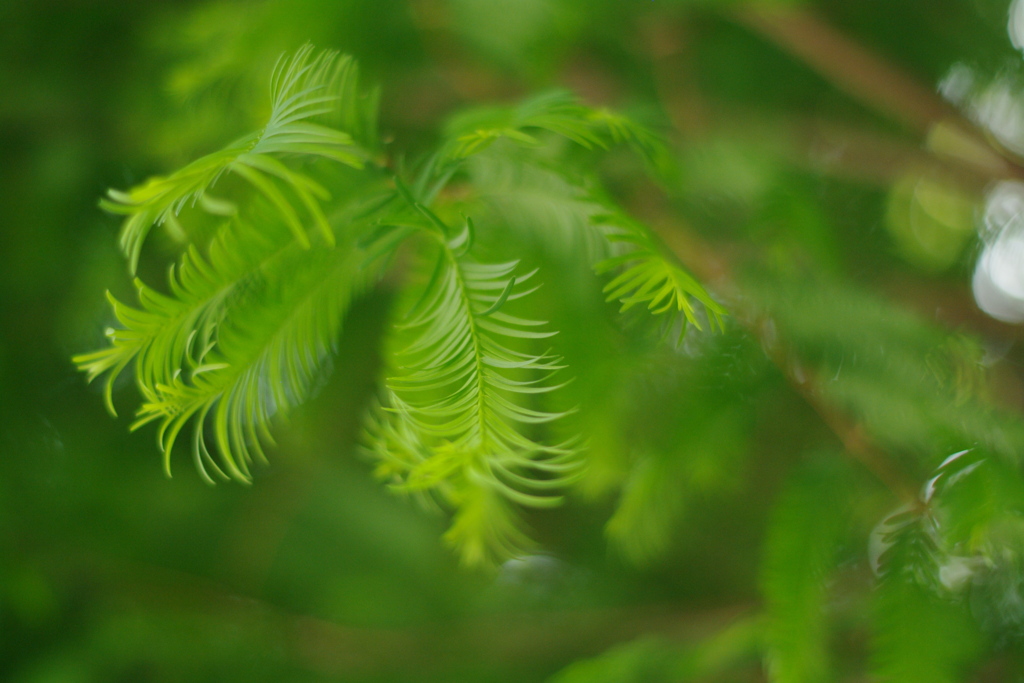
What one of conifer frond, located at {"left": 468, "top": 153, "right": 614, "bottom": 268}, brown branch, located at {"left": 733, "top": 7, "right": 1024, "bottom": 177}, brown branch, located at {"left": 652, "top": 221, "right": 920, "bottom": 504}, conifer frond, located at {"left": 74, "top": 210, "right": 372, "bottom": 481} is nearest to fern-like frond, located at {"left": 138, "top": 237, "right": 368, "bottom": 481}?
conifer frond, located at {"left": 74, "top": 210, "right": 372, "bottom": 481}

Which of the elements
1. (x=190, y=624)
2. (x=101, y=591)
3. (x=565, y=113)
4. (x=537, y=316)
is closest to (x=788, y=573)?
(x=537, y=316)

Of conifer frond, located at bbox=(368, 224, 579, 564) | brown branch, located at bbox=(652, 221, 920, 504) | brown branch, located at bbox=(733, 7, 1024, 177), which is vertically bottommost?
conifer frond, located at bbox=(368, 224, 579, 564)

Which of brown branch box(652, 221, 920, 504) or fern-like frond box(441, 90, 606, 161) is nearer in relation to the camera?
fern-like frond box(441, 90, 606, 161)

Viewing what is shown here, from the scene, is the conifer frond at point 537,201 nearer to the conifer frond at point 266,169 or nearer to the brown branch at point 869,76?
the conifer frond at point 266,169

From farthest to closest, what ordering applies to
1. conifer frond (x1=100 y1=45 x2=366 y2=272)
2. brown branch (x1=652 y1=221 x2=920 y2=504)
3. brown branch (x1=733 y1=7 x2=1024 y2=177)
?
brown branch (x1=733 y1=7 x2=1024 y2=177), brown branch (x1=652 y1=221 x2=920 y2=504), conifer frond (x1=100 y1=45 x2=366 y2=272)

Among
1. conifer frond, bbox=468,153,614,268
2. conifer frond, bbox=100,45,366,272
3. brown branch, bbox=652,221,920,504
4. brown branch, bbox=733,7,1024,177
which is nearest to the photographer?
conifer frond, bbox=100,45,366,272

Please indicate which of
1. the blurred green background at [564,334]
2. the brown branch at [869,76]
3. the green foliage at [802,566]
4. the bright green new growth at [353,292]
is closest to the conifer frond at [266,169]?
the bright green new growth at [353,292]

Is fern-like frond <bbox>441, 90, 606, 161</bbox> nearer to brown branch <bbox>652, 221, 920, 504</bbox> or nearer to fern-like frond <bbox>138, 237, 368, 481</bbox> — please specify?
fern-like frond <bbox>138, 237, 368, 481</bbox>

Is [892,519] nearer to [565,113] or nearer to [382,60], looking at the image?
[565,113]
